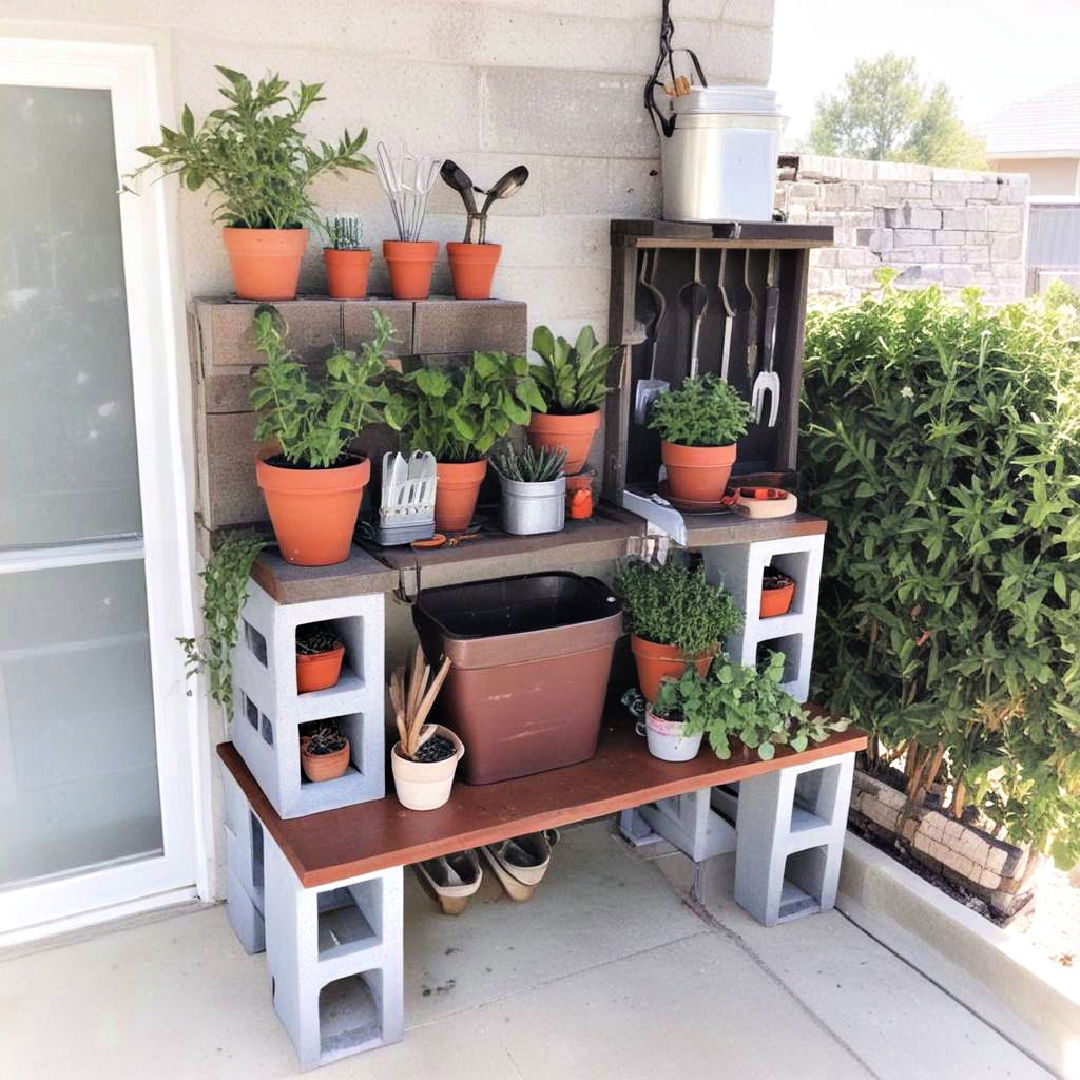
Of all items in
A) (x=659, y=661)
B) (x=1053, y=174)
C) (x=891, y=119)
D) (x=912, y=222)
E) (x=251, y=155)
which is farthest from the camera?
(x=891, y=119)

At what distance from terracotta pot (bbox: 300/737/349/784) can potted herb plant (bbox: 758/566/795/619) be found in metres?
0.99

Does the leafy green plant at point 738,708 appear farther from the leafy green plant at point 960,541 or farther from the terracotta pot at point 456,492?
the terracotta pot at point 456,492

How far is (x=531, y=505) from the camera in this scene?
2.25 meters

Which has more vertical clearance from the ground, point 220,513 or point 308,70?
point 308,70

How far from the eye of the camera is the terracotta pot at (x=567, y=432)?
233 cm

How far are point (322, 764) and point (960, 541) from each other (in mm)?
1415

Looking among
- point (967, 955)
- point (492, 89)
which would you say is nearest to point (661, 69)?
point (492, 89)

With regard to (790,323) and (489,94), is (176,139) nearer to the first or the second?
(489,94)

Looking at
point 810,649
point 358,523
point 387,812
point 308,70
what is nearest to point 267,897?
point 387,812

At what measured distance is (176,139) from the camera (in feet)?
6.39

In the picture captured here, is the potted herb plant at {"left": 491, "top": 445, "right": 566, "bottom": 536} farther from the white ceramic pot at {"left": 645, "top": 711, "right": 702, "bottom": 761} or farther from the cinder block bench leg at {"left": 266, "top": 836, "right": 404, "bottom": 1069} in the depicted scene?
the cinder block bench leg at {"left": 266, "top": 836, "right": 404, "bottom": 1069}

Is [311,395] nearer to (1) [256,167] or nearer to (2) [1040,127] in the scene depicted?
(1) [256,167]

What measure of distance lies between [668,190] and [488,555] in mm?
955

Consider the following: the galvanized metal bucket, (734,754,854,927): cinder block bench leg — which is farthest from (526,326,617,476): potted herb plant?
(734,754,854,927): cinder block bench leg
